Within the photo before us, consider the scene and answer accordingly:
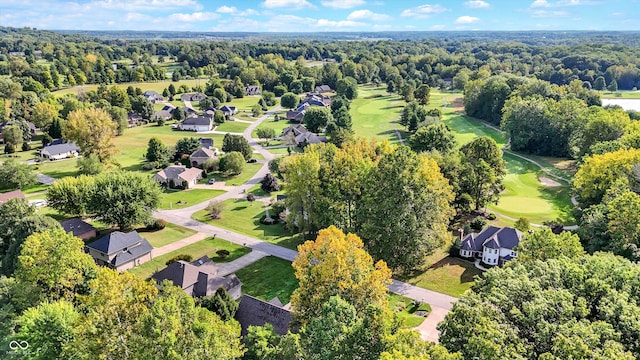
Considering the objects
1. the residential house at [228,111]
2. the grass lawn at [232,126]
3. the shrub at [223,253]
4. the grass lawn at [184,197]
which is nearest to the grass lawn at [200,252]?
the shrub at [223,253]

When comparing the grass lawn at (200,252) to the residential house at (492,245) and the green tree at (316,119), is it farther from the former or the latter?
the green tree at (316,119)

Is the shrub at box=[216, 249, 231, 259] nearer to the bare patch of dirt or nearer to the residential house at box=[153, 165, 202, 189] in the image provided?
the residential house at box=[153, 165, 202, 189]

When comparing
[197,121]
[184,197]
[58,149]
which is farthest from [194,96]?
[184,197]

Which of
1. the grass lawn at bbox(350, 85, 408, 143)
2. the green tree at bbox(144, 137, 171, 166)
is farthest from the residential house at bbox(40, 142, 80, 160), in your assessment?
the grass lawn at bbox(350, 85, 408, 143)

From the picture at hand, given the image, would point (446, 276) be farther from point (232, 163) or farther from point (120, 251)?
point (232, 163)

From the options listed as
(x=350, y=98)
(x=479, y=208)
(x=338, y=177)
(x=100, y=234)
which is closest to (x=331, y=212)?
(x=338, y=177)

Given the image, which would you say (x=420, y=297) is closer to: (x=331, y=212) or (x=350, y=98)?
(x=331, y=212)
